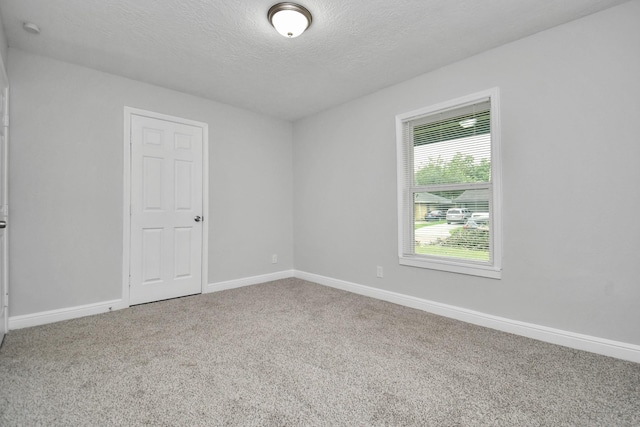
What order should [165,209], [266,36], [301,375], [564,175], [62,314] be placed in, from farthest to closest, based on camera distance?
[165,209] < [62,314] < [266,36] < [564,175] < [301,375]

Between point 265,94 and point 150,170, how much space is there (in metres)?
1.63

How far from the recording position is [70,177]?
2.95m

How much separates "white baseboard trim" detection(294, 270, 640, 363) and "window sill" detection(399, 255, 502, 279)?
358 mm

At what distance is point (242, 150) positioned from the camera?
14.0ft

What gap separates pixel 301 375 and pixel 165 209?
2620 millimetres

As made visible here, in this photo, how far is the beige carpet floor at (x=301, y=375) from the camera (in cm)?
154

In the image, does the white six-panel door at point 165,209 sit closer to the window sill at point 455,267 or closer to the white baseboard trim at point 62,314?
the white baseboard trim at point 62,314

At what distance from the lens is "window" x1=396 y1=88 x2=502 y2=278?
277 cm

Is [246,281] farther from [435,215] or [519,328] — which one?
[519,328]

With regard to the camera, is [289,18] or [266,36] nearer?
[289,18]

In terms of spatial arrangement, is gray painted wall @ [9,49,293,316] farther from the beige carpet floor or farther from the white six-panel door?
the beige carpet floor

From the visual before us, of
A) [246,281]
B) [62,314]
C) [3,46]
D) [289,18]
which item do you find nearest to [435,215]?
[289,18]

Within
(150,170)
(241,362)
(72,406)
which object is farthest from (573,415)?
(150,170)

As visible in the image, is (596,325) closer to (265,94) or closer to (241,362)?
(241,362)
